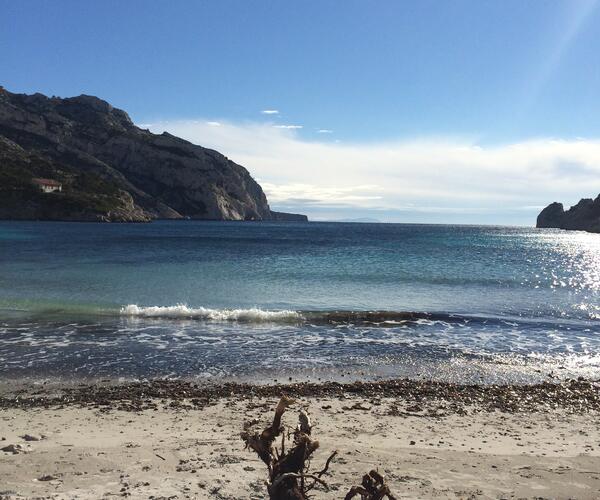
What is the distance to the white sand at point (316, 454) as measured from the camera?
895 cm

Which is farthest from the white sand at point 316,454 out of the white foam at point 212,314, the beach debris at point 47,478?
the white foam at point 212,314

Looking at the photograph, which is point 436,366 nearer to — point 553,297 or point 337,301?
point 337,301

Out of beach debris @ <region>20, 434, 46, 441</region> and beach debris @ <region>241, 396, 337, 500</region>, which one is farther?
beach debris @ <region>20, 434, 46, 441</region>

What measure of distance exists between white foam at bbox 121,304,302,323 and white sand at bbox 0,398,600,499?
1379cm

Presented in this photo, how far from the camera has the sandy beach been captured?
902cm

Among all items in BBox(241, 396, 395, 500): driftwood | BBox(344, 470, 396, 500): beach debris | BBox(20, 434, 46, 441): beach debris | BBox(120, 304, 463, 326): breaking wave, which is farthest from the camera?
BBox(120, 304, 463, 326): breaking wave

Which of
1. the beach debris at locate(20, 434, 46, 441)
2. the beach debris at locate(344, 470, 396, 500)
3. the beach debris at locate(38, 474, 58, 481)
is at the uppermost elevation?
the beach debris at locate(344, 470, 396, 500)

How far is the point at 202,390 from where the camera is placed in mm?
15258

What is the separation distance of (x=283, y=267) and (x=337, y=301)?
22676mm

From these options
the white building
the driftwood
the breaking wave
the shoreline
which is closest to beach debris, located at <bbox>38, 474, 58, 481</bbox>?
the shoreline

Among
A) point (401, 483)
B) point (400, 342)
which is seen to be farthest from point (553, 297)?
point (401, 483)

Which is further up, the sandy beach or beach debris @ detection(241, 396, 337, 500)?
beach debris @ detection(241, 396, 337, 500)

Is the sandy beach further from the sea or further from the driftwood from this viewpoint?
the driftwood

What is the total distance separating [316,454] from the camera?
10438 mm
